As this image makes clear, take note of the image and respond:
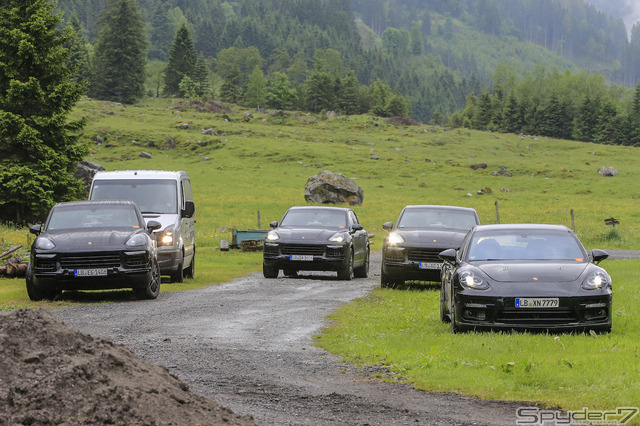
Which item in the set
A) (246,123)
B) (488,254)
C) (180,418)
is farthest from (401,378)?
(246,123)

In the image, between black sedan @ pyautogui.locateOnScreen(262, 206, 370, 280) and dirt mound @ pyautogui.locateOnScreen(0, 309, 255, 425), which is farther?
black sedan @ pyautogui.locateOnScreen(262, 206, 370, 280)

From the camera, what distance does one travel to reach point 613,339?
9977 mm

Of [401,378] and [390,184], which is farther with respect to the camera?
[390,184]

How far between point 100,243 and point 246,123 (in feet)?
351

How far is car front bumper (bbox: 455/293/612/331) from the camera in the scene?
1021cm

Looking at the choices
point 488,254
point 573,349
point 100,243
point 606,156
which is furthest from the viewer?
point 606,156

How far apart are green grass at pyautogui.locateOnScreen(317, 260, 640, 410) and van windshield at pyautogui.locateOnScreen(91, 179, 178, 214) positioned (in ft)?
24.7

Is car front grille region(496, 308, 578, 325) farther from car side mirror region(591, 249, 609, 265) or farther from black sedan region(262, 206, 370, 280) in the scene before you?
black sedan region(262, 206, 370, 280)

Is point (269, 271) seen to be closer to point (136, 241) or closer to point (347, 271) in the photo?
point (347, 271)

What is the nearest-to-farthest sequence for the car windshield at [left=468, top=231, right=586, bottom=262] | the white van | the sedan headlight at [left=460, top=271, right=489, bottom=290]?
the sedan headlight at [left=460, top=271, right=489, bottom=290], the car windshield at [left=468, top=231, right=586, bottom=262], the white van

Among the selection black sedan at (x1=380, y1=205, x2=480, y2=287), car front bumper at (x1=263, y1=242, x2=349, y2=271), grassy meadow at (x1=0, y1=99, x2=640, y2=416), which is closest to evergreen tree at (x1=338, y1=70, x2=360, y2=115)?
grassy meadow at (x1=0, y1=99, x2=640, y2=416)

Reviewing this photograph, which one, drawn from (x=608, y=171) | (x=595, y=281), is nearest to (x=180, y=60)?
(x=608, y=171)

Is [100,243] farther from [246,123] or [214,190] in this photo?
[246,123]

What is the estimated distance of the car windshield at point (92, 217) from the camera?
16297 mm
